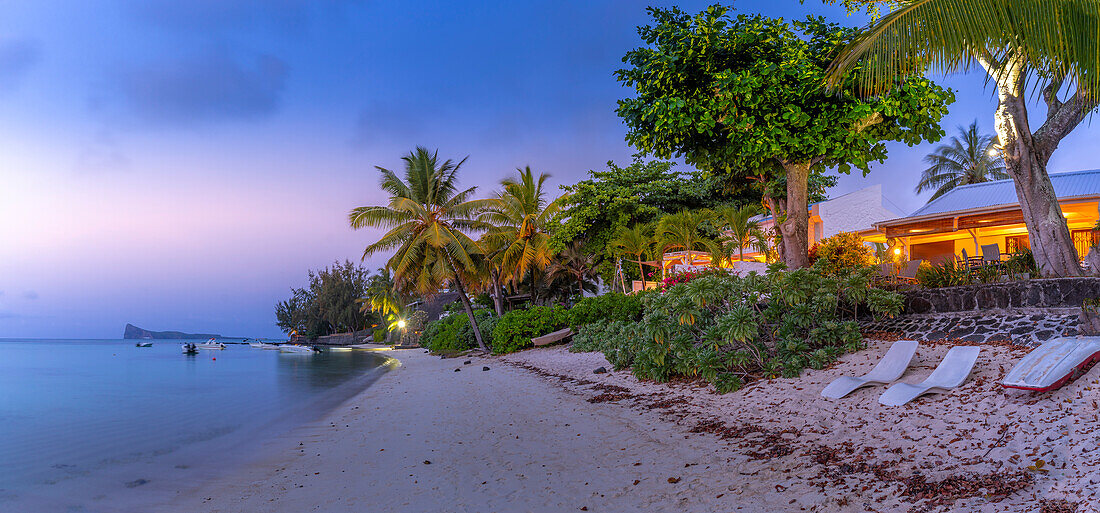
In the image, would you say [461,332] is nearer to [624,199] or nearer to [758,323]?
[624,199]

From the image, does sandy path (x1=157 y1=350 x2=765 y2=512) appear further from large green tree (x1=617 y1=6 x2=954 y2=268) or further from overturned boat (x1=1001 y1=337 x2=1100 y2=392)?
large green tree (x1=617 y1=6 x2=954 y2=268)

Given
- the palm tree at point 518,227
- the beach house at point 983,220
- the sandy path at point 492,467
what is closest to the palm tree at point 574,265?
the palm tree at point 518,227

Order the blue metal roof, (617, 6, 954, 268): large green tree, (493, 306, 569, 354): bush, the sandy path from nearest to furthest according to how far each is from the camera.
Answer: the sandy path
(617, 6, 954, 268): large green tree
the blue metal roof
(493, 306, 569, 354): bush

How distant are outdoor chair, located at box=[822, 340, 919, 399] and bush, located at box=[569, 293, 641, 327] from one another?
10089 mm

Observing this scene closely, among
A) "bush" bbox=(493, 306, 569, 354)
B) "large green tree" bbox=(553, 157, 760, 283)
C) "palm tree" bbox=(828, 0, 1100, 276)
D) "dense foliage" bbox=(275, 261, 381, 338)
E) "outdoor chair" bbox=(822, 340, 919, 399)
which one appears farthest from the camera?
"dense foliage" bbox=(275, 261, 381, 338)

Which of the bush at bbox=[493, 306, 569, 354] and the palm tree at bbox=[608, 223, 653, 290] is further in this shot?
the bush at bbox=[493, 306, 569, 354]

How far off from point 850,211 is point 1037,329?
60.6ft

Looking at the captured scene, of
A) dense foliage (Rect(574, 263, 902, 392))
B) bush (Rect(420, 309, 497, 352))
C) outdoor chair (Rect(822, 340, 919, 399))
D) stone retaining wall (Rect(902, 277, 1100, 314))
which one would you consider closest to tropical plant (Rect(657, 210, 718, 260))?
dense foliage (Rect(574, 263, 902, 392))

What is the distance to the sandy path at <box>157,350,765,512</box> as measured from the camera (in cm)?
439

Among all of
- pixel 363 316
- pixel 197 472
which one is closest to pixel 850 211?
pixel 197 472

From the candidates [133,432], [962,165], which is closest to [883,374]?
[133,432]

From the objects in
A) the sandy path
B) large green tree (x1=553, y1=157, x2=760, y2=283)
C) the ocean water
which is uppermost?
large green tree (x1=553, y1=157, x2=760, y2=283)

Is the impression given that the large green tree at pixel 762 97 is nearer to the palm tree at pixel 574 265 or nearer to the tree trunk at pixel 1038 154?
the tree trunk at pixel 1038 154

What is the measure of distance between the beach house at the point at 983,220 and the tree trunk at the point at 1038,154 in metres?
3.95
